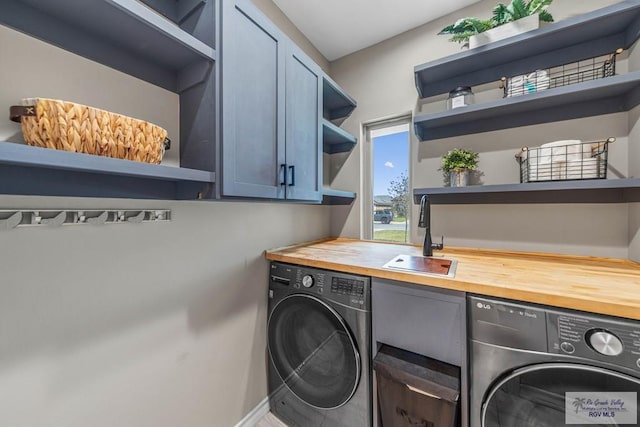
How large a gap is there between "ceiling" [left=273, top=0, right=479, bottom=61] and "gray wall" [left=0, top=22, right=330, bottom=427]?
51.2 inches

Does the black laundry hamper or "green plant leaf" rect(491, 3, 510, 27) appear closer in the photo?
the black laundry hamper

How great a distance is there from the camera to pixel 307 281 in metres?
1.42

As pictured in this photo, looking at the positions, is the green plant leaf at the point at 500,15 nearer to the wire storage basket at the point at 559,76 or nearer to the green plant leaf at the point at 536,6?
the green plant leaf at the point at 536,6

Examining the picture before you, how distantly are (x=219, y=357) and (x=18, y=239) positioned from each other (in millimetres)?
1034

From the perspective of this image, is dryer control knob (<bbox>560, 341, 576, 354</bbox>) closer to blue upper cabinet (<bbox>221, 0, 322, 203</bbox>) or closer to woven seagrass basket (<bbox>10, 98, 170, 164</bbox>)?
blue upper cabinet (<bbox>221, 0, 322, 203</bbox>)

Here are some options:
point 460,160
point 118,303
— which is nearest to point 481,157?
point 460,160

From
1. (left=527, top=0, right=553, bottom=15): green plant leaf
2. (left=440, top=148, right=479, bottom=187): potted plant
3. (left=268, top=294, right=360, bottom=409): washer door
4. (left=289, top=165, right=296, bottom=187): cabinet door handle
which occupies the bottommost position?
(left=268, top=294, right=360, bottom=409): washer door

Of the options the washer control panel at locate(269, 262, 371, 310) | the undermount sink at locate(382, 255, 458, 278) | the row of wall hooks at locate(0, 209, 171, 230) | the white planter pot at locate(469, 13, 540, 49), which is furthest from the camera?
the white planter pot at locate(469, 13, 540, 49)

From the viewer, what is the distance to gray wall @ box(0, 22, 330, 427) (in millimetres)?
765

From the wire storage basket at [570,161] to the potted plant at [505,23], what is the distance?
0.70 metres

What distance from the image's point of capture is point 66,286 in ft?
2.77

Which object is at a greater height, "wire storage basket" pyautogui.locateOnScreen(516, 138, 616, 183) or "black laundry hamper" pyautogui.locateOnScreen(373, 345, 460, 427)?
"wire storage basket" pyautogui.locateOnScreen(516, 138, 616, 183)

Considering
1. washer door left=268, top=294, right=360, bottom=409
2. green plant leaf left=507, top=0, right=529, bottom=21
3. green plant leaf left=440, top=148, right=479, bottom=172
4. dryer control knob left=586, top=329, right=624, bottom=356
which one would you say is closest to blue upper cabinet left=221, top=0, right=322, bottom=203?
washer door left=268, top=294, right=360, bottom=409

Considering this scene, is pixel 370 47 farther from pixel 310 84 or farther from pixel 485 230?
pixel 485 230
